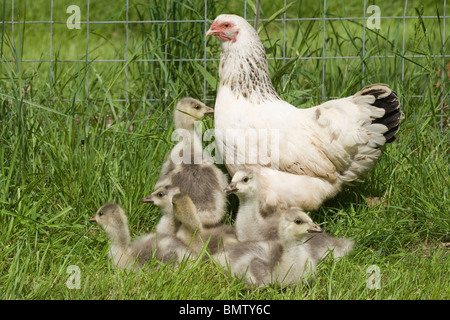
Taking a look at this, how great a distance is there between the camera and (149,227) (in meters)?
4.37

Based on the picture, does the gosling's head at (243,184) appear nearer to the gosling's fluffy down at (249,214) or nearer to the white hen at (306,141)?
the gosling's fluffy down at (249,214)

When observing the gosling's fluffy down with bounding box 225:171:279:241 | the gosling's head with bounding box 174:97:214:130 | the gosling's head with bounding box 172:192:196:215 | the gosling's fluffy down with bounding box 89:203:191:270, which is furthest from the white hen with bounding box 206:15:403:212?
the gosling's fluffy down with bounding box 89:203:191:270

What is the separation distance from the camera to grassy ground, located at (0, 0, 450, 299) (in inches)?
139

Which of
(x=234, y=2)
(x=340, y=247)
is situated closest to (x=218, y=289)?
(x=340, y=247)

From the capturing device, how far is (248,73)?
444 cm

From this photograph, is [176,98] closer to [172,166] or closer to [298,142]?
[172,166]

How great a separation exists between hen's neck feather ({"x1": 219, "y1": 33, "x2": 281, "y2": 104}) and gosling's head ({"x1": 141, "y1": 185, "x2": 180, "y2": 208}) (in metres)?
0.84

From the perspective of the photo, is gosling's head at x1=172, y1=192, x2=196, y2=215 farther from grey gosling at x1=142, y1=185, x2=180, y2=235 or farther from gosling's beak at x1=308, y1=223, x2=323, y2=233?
gosling's beak at x1=308, y1=223, x2=323, y2=233

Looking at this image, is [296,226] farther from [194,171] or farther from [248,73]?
[248,73]

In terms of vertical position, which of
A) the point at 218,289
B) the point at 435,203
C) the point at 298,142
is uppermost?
→ the point at 298,142

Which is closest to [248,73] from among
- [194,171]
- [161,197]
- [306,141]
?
[306,141]

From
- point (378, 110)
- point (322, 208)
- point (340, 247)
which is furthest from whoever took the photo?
point (322, 208)

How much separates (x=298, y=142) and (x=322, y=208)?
54cm

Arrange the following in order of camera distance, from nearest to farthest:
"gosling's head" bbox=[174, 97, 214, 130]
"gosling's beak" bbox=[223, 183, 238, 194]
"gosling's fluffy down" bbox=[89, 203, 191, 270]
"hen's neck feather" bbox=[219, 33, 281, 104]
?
"gosling's fluffy down" bbox=[89, 203, 191, 270], "gosling's beak" bbox=[223, 183, 238, 194], "hen's neck feather" bbox=[219, 33, 281, 104], "gosling's head" bbox=[174, 97, 214, 130]
